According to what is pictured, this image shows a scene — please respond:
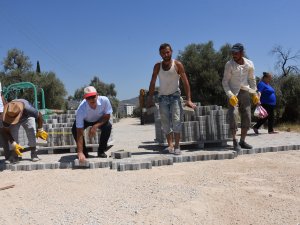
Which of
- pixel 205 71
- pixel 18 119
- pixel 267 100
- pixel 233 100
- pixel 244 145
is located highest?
pixel 205 71

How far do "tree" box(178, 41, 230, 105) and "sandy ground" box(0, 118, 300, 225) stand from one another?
1844cm

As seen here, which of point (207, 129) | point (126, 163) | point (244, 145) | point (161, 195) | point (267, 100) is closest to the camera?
point (161, 195)

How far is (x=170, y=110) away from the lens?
6562 millimetres

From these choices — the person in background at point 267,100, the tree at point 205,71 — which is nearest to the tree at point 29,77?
the tree at point 205,71

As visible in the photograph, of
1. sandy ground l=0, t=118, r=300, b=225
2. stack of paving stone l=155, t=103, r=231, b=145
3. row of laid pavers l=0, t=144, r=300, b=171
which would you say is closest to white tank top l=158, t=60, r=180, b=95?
stack of paving stone l=155, t=103, r=231, b=145

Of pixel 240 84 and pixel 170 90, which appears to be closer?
pixel 170 90

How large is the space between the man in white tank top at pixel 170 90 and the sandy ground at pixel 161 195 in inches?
43.7

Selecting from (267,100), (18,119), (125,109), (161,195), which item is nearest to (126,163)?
(161,195)

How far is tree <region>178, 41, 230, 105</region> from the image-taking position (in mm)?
23656

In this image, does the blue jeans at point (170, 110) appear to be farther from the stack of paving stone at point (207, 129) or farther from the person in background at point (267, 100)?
the person in background at point (267, 100)

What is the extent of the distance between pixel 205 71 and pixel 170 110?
17719 mm

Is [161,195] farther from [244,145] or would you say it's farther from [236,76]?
[236,76]

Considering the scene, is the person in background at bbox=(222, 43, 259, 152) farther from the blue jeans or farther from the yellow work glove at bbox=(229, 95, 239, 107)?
the blue jeans

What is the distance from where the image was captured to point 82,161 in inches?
217
